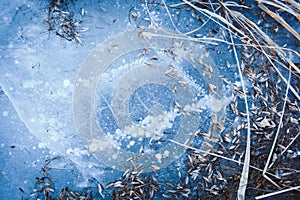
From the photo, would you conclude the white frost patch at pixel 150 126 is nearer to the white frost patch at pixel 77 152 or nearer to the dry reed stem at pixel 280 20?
the white frost patch at pixel 77 152

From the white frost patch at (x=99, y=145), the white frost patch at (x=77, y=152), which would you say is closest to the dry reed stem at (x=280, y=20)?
the white frost patch at (x=99, y=145)

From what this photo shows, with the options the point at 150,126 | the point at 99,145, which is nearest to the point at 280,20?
the point at 150,126

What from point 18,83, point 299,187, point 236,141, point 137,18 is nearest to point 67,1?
point 137,18

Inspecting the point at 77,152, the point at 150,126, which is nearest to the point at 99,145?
the point at 77,152

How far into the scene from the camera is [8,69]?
146cm

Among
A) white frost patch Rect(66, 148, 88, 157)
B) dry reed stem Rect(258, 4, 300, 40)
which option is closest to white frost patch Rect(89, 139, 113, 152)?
white frost patch Rect(66, 148, 88, 157)

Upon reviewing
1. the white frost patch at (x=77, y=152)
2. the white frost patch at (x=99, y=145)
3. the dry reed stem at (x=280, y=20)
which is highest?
the dry reed stem at (x=280, y=20)

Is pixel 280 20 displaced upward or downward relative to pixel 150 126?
upward

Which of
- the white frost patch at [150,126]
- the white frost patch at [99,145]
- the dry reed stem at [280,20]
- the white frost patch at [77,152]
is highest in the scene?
the dry reed stem at [280,20]

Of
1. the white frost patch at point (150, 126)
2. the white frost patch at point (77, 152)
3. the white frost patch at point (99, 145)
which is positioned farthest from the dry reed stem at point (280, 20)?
the white frost patch at point (77, 152)

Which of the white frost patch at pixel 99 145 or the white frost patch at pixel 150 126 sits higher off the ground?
the white frost patch at pixel 150 126

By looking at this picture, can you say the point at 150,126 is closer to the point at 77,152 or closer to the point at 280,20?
the point at 77,152

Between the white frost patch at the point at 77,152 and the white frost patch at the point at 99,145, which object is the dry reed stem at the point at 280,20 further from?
the white frost patch at the point at 77,152

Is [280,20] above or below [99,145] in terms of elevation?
above
